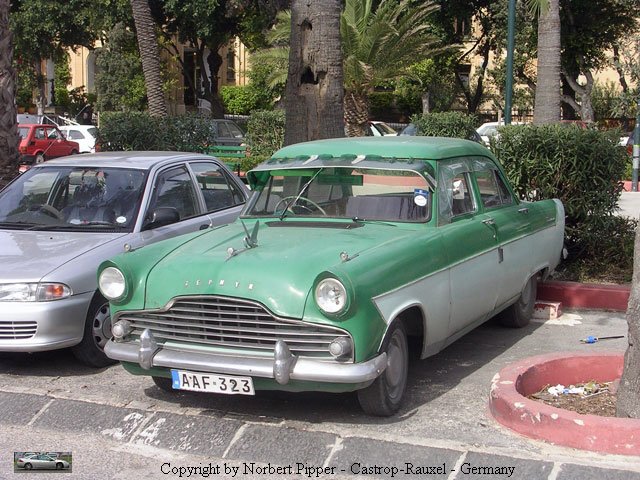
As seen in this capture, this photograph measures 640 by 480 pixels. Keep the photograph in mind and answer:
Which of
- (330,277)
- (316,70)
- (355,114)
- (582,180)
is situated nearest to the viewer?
(330,277)

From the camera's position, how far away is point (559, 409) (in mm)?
5047

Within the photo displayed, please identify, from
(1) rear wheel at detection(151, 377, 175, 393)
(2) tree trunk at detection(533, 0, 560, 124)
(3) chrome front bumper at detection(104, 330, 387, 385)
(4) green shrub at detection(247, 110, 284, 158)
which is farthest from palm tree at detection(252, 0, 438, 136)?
(3) chrome front bumper at detection(104, 330, 387, 385)

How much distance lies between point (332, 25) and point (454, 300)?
461 centimetres

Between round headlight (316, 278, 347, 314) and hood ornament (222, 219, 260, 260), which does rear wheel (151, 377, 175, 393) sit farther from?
round headlight (316, 278, 347, 314)

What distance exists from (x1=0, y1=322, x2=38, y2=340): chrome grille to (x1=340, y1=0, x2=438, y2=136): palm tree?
66.5 feet

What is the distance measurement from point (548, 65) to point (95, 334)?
927 cm

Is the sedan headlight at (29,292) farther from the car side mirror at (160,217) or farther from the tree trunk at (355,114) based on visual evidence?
the tree trunk at (355,114)

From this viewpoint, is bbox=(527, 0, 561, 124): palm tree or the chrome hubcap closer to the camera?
the chrome hubcap

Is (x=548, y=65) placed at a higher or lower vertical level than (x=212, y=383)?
higher

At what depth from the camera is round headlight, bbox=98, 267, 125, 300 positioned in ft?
18.2

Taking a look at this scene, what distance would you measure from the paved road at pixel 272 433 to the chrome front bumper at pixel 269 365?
422mm

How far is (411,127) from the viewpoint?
78.3ft

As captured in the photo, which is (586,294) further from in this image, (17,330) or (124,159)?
(17,330)

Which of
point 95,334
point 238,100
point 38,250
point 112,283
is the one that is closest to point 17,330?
point 95,334
